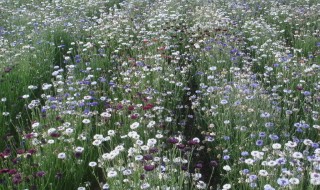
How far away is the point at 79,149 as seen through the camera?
3557mm

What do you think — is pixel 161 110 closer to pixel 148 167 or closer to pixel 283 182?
pixel 148 167

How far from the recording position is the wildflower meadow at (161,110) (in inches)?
125

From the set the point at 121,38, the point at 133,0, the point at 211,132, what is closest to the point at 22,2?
the point at 133,0

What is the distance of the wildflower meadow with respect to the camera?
10.4 ft

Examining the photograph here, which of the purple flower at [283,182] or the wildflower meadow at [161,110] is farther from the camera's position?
the wildflower meadow at [161,110]

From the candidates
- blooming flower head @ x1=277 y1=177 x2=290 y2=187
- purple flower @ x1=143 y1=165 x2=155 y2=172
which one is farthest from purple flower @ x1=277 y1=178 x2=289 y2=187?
purple flower @ x1=143 y1=165 x2=155 y2=172

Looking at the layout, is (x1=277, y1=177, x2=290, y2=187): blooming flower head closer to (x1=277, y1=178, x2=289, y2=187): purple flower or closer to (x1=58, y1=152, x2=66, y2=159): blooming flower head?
(x1=277, y1=178, x2=289, y2=187): purple flower

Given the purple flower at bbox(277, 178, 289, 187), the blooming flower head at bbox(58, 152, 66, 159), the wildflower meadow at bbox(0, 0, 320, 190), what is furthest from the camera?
the blooming flower head at bbox(58, 152, 66, 159)

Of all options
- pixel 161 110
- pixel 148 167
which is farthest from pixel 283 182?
pixel 161 110

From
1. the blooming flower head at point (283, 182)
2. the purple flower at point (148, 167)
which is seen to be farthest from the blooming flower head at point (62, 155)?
the blooming flower head at point (283, 182)

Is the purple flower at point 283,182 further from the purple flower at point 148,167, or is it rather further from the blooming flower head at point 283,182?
the purple flower at point 148,167

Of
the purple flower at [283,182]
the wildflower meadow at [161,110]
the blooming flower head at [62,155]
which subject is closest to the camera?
the purple flower at [283,182]

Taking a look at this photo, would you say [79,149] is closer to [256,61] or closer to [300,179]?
[300,179]

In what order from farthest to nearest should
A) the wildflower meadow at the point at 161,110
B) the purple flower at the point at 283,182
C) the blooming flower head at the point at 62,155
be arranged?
the blooming flower head at the point at 62,155, the wildflower meadow at the point at 161,110, the purple flower at the point at 283,182
